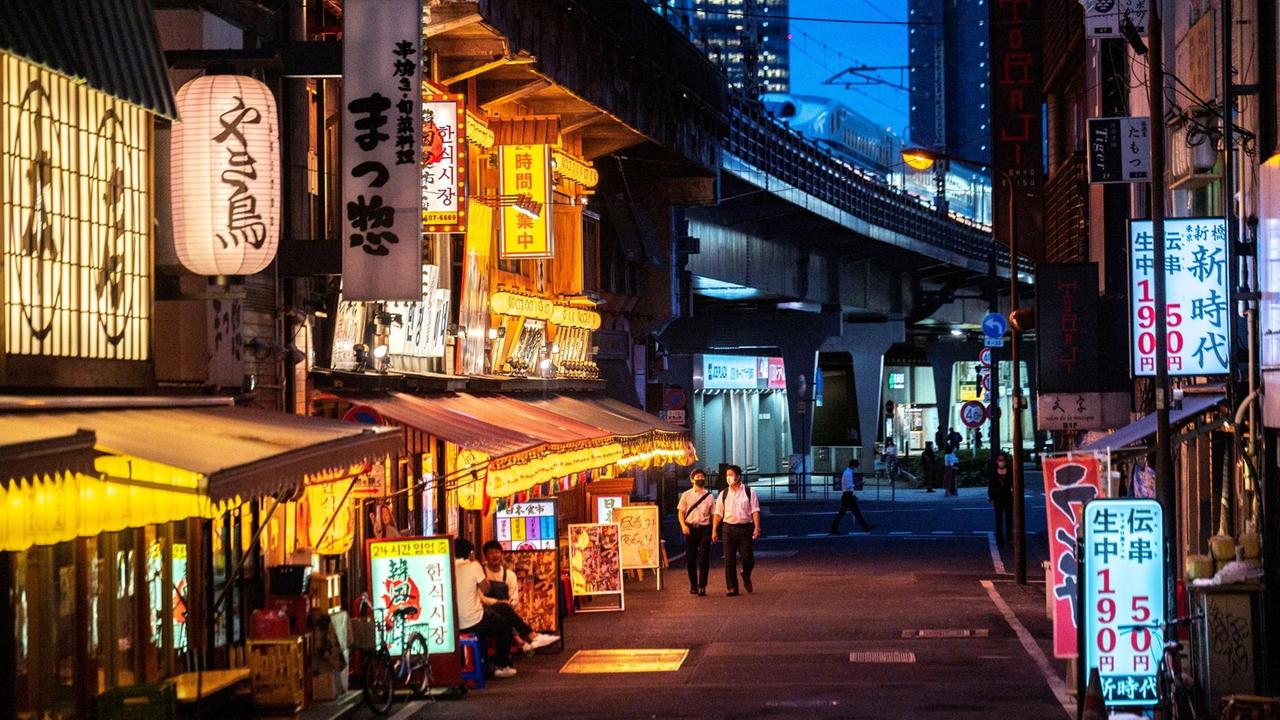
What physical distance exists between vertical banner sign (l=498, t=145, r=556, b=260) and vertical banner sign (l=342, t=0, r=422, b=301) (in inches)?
377

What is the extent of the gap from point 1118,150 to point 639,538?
1116 cm

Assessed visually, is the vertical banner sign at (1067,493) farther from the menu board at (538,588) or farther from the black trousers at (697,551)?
the black trousers at (697,551)

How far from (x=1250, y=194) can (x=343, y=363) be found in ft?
32.6

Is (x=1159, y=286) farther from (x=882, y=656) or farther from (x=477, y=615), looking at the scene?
(x=477, y=615)

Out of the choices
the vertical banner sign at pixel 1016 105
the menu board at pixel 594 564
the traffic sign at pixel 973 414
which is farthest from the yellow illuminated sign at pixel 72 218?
the traffic sign at pixel 973 414

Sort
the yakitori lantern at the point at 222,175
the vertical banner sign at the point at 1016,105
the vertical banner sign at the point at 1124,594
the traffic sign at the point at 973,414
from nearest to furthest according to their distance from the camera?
the vertical banner sign at the point at 1124,594 < the yakitori lantern at the point at 222,175 < the vertical banner sign at the point at 1016,105 < the traffic sign at the point at 973,414

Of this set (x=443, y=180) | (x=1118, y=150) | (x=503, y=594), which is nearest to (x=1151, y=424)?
(x=1118, y=150)

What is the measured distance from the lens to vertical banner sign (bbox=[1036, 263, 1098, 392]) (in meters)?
24.0

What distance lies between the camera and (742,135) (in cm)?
4016

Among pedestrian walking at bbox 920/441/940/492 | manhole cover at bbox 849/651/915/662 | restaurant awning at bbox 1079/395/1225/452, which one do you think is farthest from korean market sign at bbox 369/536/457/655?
pedestrian walking at bbox 920/441/940/492

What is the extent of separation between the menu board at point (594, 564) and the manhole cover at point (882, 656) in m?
6.15

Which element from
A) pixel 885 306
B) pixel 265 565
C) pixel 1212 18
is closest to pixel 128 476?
pixel 265 565

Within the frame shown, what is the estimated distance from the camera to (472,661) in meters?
17.9

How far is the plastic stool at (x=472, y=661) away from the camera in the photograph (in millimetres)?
17781
